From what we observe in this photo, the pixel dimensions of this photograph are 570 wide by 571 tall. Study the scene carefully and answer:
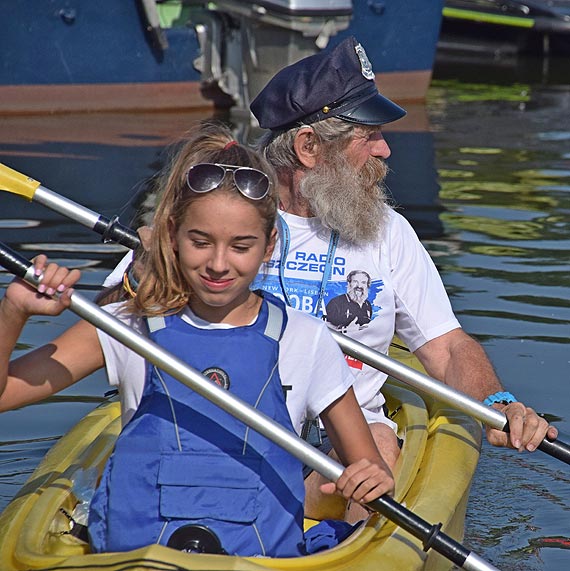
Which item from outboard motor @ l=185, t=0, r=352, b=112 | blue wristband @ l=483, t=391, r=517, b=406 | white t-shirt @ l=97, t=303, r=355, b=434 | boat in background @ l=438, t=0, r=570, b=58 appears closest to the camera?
white t-shirt @ l=97, t=303, r=355, b=434

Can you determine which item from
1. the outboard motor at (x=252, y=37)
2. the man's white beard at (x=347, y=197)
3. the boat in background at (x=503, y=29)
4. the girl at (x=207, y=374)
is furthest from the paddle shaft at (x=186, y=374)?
the boat in background at (x=503, y=29)

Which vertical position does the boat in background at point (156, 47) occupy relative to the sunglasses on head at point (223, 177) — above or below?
above

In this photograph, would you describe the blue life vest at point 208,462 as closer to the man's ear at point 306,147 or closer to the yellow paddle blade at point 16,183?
the yellow paddle blade at point 16,183

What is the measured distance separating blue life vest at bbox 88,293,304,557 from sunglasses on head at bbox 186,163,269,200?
Answer: 1.03ft

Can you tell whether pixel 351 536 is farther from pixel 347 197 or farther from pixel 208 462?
pixel 347 197

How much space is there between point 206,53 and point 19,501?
11.6 meters

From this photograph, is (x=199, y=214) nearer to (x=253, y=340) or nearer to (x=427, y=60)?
(x=253, y=340)

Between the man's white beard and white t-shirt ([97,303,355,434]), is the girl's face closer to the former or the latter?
white t-shirt ([97,303,355,434])

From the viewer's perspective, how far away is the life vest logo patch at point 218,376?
302cm

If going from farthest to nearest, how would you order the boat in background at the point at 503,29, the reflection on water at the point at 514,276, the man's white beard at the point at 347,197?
the boat in background at the point at 503,29, the reflection on water at the point at 514,276, the man's white beard at the point at 347,197

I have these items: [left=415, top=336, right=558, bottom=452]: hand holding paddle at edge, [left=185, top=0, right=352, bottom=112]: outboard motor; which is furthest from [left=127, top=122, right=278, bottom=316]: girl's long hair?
[left=185, top=0, right=352, bottom=112]: outboard motor

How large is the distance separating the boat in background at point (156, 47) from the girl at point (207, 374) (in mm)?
9889

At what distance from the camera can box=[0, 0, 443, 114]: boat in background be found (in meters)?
13.0

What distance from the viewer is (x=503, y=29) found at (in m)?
21.3
